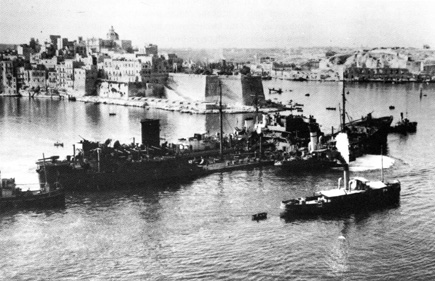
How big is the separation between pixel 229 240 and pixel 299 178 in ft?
18.6

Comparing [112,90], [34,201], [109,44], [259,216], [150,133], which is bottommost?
[259,216]

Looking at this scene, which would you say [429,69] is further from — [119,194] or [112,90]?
[119,194]

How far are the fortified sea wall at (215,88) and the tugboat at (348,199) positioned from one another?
22.9m

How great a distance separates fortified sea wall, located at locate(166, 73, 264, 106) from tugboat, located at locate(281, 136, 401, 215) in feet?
75.0

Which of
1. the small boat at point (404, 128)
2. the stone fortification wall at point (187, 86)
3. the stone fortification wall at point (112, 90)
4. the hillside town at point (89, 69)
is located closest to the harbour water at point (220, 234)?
the small boat at point (404, 128)

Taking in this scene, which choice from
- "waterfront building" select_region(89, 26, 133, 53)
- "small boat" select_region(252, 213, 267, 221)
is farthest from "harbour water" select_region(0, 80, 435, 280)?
"waterfront building" select_region(89, 26, 133, 53)

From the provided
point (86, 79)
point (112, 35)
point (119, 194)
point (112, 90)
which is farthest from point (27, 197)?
point (112, 35)

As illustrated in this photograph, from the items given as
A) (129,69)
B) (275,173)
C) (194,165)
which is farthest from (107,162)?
(129,69)

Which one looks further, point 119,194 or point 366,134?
point 366,134

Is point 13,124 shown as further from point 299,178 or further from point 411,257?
point 411,257

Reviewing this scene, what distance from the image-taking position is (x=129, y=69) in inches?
1601

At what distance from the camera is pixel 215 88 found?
Result: 37812 mm

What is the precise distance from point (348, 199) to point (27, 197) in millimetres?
7046

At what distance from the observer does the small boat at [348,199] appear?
11.8 metres
